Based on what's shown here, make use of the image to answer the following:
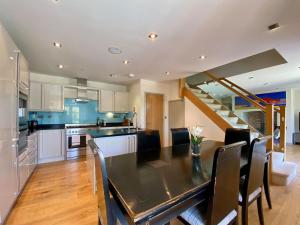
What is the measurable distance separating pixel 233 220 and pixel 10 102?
2.72 metres

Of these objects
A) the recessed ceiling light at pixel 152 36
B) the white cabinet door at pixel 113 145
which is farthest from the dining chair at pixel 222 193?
the recessed ceiling light at pixel 152 36

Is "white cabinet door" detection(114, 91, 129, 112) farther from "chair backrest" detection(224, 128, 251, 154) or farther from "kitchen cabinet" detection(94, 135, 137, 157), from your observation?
"chair backrest" detection(224, 128, 251, 154)

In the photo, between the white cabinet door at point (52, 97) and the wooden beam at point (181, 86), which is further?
the wooden beam at point (181, 86)

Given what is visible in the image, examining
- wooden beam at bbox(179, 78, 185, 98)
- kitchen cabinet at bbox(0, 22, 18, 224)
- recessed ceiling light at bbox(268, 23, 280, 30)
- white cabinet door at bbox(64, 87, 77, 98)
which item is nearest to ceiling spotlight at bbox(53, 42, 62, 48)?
kitchen cabinet at bbox(0, 22, 18, 224)

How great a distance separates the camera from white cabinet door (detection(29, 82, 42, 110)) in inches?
151

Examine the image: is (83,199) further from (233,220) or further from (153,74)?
(153,74)

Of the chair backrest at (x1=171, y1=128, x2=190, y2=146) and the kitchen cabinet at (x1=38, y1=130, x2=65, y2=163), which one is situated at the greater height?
the chair backrest at (x1=171, y1=128, x2=190, y2=146)

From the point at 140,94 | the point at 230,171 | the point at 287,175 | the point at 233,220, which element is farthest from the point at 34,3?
the point at 287,175

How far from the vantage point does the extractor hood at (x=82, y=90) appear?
4527mm

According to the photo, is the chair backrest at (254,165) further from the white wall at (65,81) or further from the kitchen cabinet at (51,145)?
the white wall at (65,81)

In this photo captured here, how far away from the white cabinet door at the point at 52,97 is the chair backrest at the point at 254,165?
15.0ft

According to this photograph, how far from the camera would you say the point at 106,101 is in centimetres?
502

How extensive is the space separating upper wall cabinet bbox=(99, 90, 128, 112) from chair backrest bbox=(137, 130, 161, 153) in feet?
10.6

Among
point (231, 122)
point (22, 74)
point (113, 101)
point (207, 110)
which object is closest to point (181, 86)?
point (207, 110)
